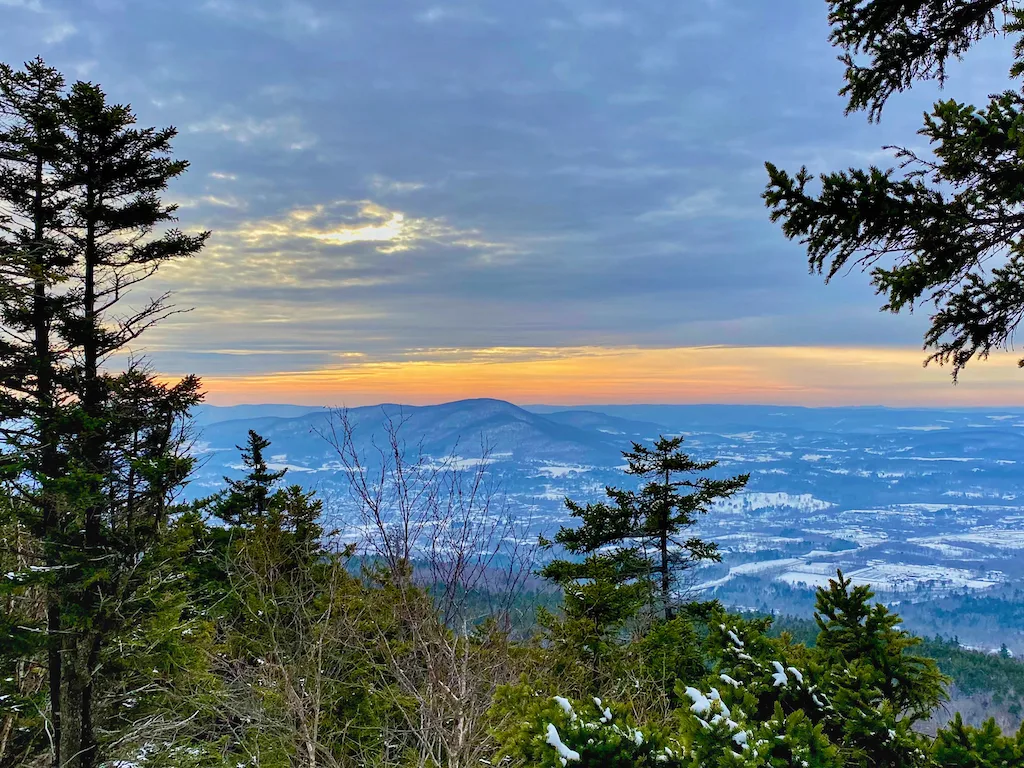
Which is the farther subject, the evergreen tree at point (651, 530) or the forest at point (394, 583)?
the evergreen tree at point (651, 530)

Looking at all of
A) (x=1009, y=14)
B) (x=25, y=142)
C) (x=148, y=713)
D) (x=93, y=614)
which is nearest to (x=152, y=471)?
(x=93, y=614)

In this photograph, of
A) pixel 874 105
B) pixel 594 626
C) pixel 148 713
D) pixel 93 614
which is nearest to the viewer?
pixel 874 105

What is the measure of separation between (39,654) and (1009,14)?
15.5 m

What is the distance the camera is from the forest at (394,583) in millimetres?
2951

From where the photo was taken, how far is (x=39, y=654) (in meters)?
9.95

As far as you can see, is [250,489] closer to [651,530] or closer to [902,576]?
[651,530]

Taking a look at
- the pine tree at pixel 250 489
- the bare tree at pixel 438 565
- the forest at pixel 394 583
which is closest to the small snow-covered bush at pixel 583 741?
the forest at pixel 394 583

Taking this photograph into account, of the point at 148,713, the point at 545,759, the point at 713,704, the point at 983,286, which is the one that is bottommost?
the point at 148,713

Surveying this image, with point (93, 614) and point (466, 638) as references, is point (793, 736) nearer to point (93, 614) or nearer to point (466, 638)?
point (466, 638)

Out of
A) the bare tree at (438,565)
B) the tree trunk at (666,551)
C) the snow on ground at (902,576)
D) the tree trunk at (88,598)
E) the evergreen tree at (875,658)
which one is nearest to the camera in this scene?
the evergreen tree at (875,658)

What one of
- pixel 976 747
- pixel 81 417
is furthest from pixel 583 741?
pixel 81 417

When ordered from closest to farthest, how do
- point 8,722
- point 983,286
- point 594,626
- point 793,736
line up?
point 793,736
point 983,286
point 8,722
point 594,626

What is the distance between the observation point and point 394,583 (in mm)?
5914

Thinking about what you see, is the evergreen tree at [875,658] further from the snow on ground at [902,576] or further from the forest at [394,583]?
the snow on ground at [902,576]
